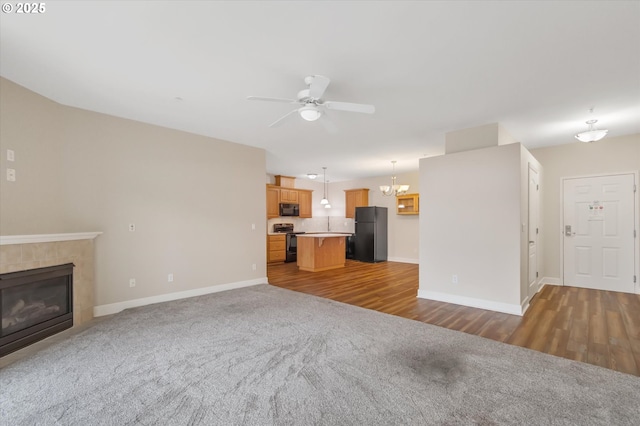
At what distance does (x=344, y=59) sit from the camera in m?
2.59

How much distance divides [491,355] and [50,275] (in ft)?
15.7

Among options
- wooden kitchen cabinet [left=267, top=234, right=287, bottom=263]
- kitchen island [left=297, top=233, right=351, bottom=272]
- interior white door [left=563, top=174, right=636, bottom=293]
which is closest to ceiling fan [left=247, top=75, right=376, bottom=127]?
kitchen island [left=297, top=233, right=351, bottom=272]

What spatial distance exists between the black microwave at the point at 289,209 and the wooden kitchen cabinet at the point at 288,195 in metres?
0.14

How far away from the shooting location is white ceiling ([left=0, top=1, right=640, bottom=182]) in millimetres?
2033

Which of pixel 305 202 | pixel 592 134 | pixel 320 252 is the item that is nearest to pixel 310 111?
pixel 592 134

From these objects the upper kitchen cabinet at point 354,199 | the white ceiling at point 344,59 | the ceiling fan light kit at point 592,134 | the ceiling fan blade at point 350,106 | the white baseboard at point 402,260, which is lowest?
the white baseboard at point 402,260

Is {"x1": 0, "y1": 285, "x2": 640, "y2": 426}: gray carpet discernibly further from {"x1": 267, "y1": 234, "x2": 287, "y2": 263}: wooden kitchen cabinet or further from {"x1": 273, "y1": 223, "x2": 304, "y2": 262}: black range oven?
{"x1": 273, "y1": 223, "x2": 304, "y2": 262}: black range oven

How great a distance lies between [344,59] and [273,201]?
255 inches

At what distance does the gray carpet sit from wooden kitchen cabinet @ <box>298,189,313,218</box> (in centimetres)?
633

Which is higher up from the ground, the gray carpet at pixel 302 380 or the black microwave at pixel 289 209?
the black microwave at pixel 289 209

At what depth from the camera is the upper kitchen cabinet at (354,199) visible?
9.62 m

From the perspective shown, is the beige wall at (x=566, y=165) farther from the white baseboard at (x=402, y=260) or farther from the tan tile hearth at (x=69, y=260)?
the tan tile hearth at (x=69, y=260)

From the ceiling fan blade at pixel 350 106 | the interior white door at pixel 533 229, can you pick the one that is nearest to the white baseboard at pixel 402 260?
the interior white door at pixel 533 229

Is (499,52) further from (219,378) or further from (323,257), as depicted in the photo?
(323,257)
